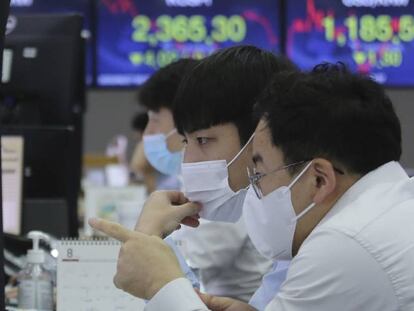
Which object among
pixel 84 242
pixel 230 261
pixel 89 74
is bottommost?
pixel 89 74

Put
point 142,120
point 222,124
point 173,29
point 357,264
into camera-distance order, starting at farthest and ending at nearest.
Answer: point 173,29
point 142,120
point 222,124
point 357,264

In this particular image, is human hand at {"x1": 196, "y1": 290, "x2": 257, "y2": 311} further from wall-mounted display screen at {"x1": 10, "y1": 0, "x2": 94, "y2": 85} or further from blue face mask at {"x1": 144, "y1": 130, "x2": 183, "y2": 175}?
wall-mounted display screen at {"x1": 10, "y1": 0, "x2": 94, "y2": 85}

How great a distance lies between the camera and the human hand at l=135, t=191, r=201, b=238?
1.65 meters

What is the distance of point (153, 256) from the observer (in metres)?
1.39

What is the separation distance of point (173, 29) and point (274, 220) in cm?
362

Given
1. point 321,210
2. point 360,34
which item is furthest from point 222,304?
point 360,34

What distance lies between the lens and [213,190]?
1.78 meters

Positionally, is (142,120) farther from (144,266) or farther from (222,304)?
(144,266)

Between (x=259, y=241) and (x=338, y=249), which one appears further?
(x=259, y=241)

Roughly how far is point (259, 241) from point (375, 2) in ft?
11.6

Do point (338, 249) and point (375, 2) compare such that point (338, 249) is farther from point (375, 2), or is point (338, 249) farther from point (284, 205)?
point (375, 2)

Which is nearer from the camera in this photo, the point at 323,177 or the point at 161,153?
the point at 323,177

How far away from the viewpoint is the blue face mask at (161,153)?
2.61 m

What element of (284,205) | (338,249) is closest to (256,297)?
(284,205)
